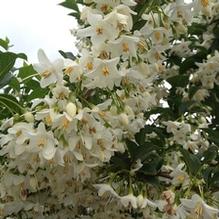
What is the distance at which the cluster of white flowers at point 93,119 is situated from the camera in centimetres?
201

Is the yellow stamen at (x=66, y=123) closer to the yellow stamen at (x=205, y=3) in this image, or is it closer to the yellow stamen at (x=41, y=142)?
the yellow stamen at (x=41, y=142)

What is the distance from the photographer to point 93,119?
2020mm

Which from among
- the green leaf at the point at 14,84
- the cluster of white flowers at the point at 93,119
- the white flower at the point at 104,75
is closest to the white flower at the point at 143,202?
the cluster of white flowers at the point at 93,119

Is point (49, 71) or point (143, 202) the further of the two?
point (143, 202)

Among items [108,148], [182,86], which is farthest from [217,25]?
[108,148]

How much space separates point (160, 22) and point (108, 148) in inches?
25.9

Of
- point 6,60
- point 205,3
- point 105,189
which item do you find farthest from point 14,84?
point 205,3

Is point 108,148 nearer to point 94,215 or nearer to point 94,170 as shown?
point 94,170

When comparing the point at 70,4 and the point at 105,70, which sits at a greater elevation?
the point at 105,70

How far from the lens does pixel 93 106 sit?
2.07 m

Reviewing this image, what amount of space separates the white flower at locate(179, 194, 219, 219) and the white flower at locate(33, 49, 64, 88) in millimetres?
647

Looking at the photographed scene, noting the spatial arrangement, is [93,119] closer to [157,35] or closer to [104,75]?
[104,75]

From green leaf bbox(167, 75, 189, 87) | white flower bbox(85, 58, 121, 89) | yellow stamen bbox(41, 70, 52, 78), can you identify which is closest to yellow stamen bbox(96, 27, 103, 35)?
white flower bbox(85, 58, 121, 89)

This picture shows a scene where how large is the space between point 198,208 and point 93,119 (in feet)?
1.68
